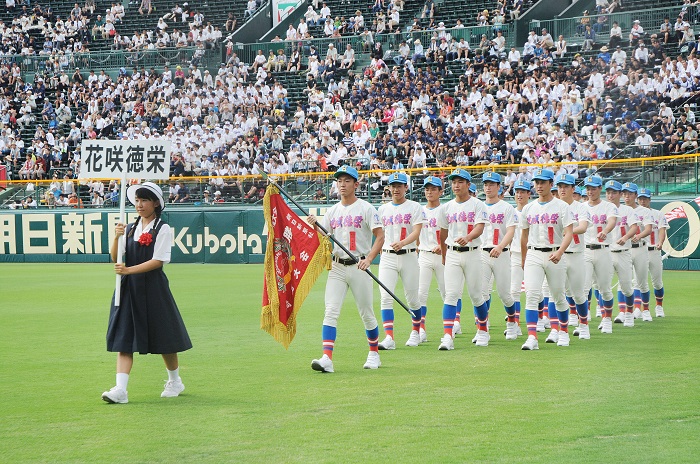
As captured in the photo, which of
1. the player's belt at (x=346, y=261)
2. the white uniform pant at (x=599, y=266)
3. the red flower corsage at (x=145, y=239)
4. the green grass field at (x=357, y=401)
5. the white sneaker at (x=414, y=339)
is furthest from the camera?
the white uniform pant at (x=599, y=266)

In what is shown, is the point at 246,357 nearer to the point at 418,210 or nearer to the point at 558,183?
the point at 418,210

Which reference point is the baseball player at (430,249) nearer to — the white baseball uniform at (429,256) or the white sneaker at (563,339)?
the white baseball uniform at (429,256)

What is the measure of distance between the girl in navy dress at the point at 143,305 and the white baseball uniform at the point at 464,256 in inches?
172

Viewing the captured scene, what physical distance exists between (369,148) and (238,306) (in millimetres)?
14098

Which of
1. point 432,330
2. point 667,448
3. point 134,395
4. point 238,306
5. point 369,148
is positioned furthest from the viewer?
point 369,148

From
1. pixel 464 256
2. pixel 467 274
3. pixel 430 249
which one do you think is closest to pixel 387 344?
pixel 467 274

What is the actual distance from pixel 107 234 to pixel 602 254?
20.5 meters

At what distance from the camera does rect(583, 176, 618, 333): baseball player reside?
43.6ft

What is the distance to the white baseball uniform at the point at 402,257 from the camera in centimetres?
1185

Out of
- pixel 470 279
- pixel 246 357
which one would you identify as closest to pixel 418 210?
pixel 470 279

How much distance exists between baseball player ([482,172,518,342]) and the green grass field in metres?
0.55

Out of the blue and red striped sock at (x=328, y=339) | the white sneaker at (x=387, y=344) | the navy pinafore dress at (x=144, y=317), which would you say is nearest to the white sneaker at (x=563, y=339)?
the white sneaker at (x=387, y=344)

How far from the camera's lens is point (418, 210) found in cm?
1192

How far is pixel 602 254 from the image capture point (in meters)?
13.5
